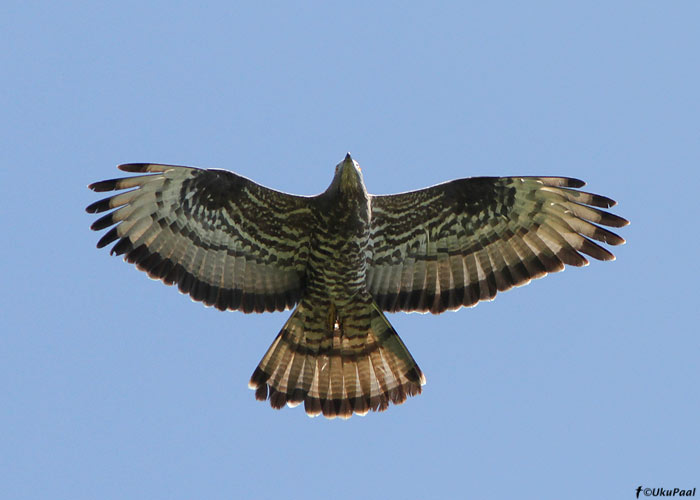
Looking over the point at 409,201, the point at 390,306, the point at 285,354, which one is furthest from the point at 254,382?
the point at 409,201

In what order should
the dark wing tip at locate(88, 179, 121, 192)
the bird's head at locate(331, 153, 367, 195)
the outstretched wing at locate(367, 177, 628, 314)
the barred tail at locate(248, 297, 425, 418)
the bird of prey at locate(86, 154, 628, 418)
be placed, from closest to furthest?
the bird's head at locate(331, 153, 367, 195) < the dark wing tip at locate(88, 179, 121, 192) < the bird of prey at locate(86, 154, 628, 418) < the outstretched wing at locate(367, 177, 628, 314) < the barred tail at locate(248, 297, 425, 418)

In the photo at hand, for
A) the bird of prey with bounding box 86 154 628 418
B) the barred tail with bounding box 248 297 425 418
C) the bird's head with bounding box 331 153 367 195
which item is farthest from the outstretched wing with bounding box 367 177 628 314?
the bird's head with bounding box 331 153 367 195

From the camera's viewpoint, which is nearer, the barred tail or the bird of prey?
the bird of prey

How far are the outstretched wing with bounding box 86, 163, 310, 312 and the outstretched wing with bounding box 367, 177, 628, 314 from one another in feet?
3.05

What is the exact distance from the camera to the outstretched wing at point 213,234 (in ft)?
43.9

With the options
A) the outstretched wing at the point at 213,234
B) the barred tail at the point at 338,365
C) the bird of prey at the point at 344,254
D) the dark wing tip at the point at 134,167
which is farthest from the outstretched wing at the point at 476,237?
the dark wing tip at the point at 134,167

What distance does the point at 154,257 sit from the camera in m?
13.5

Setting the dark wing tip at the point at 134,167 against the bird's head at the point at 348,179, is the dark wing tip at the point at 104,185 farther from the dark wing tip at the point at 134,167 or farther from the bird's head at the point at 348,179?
the bird's head at the point at 348,179

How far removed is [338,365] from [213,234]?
6.30 ft

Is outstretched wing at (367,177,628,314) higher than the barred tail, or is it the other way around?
outstretched wing at (367,177,628,314)

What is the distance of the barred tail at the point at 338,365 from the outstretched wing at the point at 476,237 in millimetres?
423

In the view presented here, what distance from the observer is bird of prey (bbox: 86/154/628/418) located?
13.5 m

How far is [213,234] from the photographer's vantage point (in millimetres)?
13727

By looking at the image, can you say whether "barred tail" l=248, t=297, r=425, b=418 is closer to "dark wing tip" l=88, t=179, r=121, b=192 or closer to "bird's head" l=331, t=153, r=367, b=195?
"bird's head" l=331, t=153, r=367, b=195
